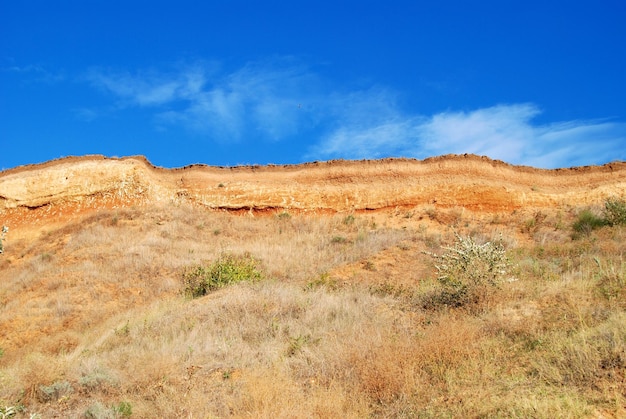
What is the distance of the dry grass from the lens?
4789mm

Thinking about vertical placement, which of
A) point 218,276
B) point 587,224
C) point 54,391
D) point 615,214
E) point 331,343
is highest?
point 615,214

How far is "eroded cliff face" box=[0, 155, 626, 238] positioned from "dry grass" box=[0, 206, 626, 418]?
10124mm

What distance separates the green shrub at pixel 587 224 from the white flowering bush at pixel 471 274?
292 inches

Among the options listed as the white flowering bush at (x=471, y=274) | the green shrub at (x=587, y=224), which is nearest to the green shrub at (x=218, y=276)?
the white flowering bush at (x=471, y=274)

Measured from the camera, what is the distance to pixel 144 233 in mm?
18219

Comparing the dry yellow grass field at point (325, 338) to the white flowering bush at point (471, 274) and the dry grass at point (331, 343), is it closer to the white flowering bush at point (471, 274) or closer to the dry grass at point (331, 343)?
the dry grass at point (331, 343)

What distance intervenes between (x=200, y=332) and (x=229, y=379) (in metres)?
1.89

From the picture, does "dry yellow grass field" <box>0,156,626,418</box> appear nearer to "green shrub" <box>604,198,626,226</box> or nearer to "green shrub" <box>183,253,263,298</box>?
"green shrub" <box>183,253,263,298</box>

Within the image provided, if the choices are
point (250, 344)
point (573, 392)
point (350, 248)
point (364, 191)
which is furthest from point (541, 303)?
point (364, 191)

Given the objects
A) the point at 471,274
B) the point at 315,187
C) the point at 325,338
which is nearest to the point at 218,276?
the point at 325,338

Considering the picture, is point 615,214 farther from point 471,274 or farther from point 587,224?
point 471,274

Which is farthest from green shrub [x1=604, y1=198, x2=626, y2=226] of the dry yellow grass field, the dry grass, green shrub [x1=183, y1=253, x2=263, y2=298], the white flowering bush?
green shrub [x1=183, y1=253, x2=263, y2=298]

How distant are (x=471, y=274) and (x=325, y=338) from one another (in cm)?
292

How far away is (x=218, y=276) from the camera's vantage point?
11555 millimetres
